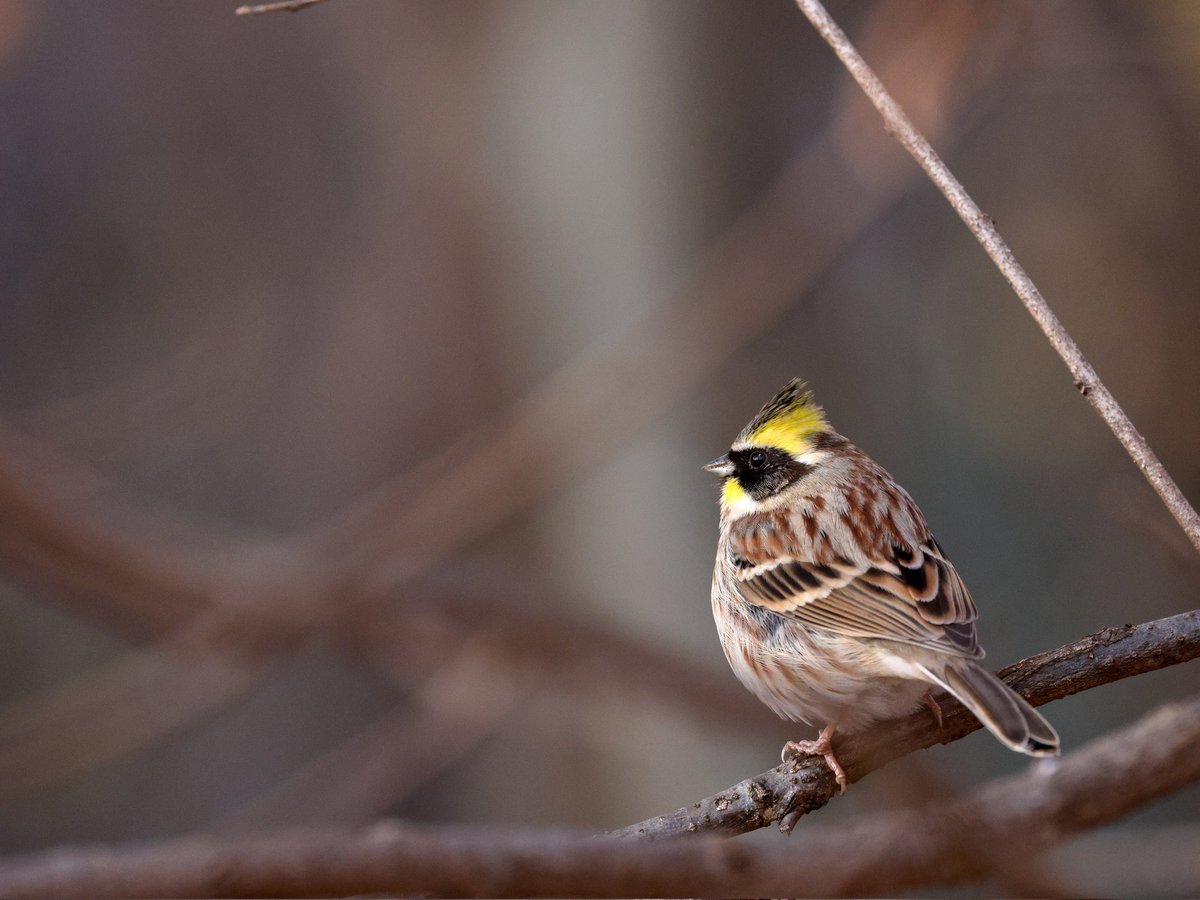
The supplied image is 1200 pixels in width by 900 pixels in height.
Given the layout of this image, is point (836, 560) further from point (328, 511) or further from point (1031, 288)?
point (328, 511)

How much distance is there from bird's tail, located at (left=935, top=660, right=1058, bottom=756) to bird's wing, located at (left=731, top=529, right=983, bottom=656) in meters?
0.22

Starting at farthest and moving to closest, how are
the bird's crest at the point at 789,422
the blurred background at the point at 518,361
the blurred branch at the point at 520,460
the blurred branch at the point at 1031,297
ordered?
the blurred background at the point at 518,361, the blurred branch at the point at 520,460, the bird's crest at the point at 789,422, the blurred branch at the point at 1031,297

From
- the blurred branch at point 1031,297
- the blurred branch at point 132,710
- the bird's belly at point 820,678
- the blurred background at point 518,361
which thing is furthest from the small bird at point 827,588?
the blurred branch at point 132,710

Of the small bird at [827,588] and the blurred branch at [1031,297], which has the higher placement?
the blurred branch at [1031,297]

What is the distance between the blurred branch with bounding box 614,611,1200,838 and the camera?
191 centimetres

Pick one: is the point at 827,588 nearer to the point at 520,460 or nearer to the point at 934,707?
the point at 934,707

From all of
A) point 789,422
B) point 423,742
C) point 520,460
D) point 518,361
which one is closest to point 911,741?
point 789,422

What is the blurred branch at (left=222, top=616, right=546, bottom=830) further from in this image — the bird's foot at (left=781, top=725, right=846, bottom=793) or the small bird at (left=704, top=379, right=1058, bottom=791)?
the bird's foot at (left=781, top=725, right=846, bottom=793)

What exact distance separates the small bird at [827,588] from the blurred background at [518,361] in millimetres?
694

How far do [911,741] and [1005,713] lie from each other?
0.28m

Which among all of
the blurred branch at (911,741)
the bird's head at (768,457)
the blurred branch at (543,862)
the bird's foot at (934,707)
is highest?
the blurred branch at (543,862)

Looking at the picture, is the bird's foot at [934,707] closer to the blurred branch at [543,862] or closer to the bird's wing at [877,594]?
the bird's wing at [877,594]

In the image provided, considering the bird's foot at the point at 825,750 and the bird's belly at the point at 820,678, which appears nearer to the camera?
the bird's foot at the point at 825,750

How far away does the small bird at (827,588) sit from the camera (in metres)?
2.50
